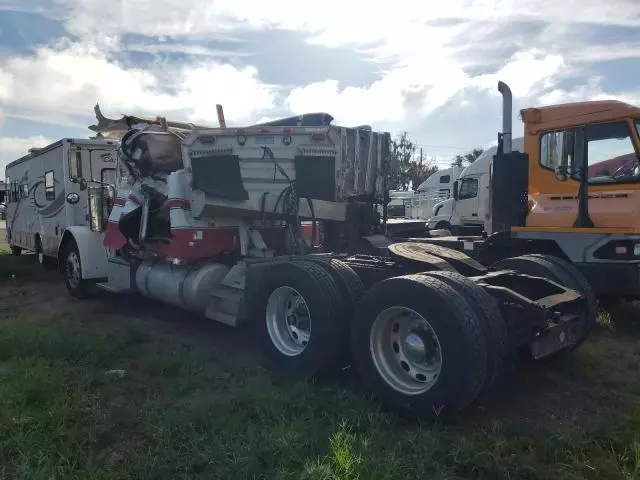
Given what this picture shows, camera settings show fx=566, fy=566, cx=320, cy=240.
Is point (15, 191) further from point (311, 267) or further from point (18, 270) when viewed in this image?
point (311, 267)

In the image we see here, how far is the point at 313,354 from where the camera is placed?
5039 millimetres

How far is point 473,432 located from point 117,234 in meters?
6.31

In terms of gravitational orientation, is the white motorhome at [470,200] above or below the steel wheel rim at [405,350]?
above

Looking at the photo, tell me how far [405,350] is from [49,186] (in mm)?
10371

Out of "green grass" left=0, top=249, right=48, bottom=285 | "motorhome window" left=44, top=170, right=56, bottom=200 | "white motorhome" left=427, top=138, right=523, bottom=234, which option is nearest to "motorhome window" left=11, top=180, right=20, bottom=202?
"green grass" left=0, top=249, right=48, bottom=285

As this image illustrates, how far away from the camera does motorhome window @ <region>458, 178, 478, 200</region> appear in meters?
15.2

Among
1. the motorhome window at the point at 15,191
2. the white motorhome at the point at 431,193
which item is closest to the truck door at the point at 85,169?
the motorhome window at the point at 15,191

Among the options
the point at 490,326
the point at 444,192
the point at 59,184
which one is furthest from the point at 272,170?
the point at 444,192

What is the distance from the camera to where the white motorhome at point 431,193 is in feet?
80.2

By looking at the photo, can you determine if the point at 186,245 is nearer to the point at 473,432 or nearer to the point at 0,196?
the point at 473,432

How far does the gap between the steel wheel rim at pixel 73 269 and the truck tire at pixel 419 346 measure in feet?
21.9

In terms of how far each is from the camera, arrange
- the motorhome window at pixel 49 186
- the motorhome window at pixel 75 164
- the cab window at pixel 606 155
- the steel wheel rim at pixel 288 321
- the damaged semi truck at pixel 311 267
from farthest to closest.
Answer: the motorhome window at pixel 49 186
the motorhome window at pixel 75 164
the cab window at pixel 606 155
the steel wheel rim at pixel 288 321
the damaged semi truck at pixel 311 267

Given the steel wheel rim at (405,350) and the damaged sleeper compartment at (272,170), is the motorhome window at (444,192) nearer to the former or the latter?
the damaged sleeper compartment at (272,170)

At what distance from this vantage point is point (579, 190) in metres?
7.23
